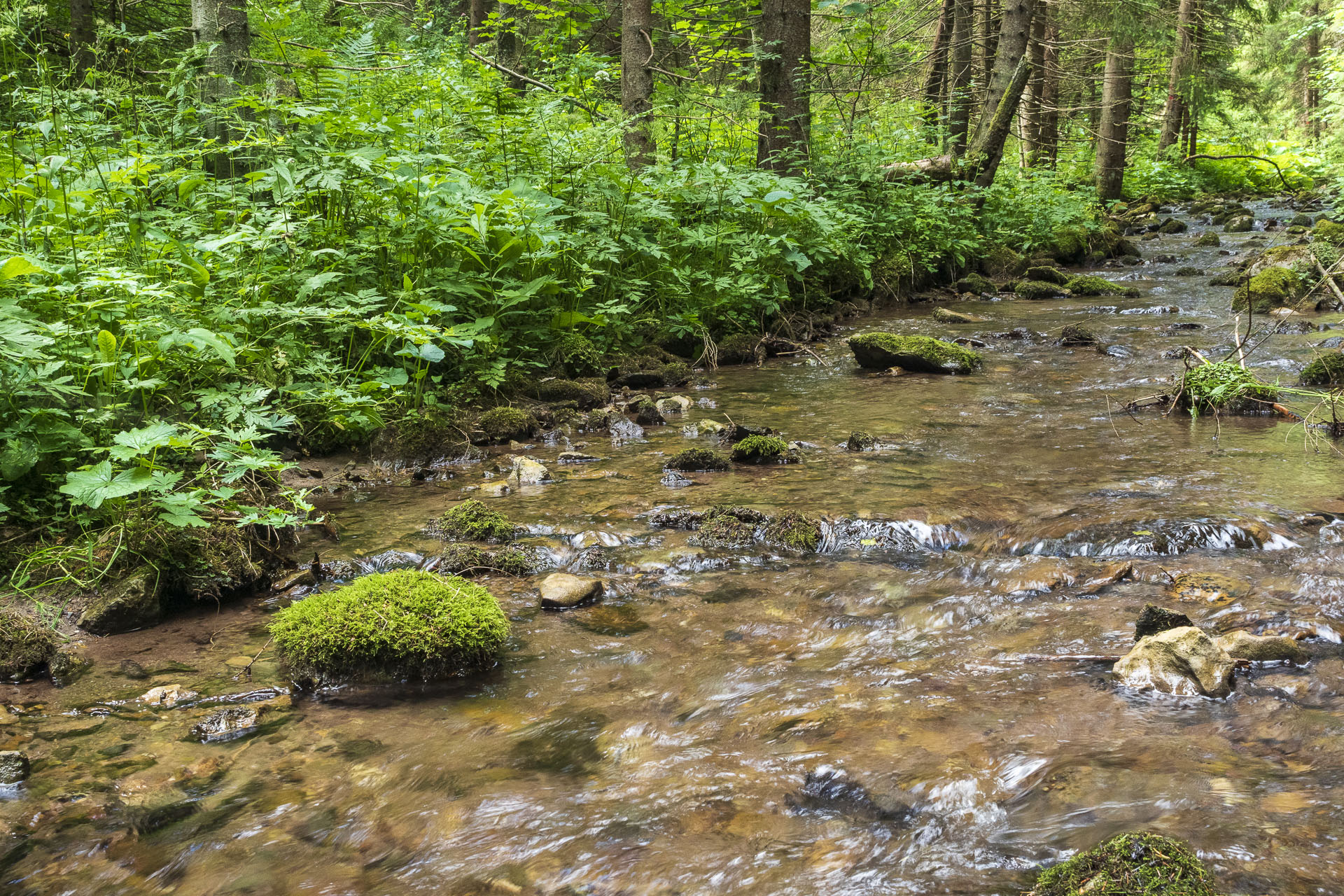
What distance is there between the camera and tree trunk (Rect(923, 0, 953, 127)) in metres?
16.8

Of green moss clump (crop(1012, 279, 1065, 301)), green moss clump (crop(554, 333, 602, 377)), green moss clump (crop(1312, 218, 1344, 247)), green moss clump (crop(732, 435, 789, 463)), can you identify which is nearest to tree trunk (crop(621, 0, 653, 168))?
green moss clump (crop(554, 333, 602, 377))

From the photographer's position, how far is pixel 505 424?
6.27 m

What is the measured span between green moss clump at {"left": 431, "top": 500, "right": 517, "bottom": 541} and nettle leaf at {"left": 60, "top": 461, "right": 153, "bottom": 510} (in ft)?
5.00

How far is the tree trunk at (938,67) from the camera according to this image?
1677 cm

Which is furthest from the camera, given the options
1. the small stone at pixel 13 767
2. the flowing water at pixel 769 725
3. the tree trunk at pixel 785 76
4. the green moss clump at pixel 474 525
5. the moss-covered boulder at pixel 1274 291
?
the tree trunk at pixel 785 76

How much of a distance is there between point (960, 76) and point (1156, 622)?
1954 cm

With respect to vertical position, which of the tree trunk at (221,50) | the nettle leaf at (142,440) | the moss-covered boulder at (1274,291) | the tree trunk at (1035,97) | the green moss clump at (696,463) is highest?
the tree trunk at (1035,97)

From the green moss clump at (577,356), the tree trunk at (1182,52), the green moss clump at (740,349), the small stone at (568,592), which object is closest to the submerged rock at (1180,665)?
the small stone at (568,592)

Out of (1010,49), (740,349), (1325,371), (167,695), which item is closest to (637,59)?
(740,349)

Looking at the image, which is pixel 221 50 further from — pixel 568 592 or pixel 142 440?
pixel 568 592

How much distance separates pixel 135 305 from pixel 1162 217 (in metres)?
24.5

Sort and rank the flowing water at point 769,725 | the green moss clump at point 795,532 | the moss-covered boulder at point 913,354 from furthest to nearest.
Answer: the moss-covered boulder at point 913,354 < the green moss clump at point 795,532 < the flowing water at point 769,725

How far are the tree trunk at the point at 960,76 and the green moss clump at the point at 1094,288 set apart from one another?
3.22 m

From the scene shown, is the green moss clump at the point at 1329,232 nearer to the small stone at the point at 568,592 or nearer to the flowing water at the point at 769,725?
the flowing water at the point at 769,725
